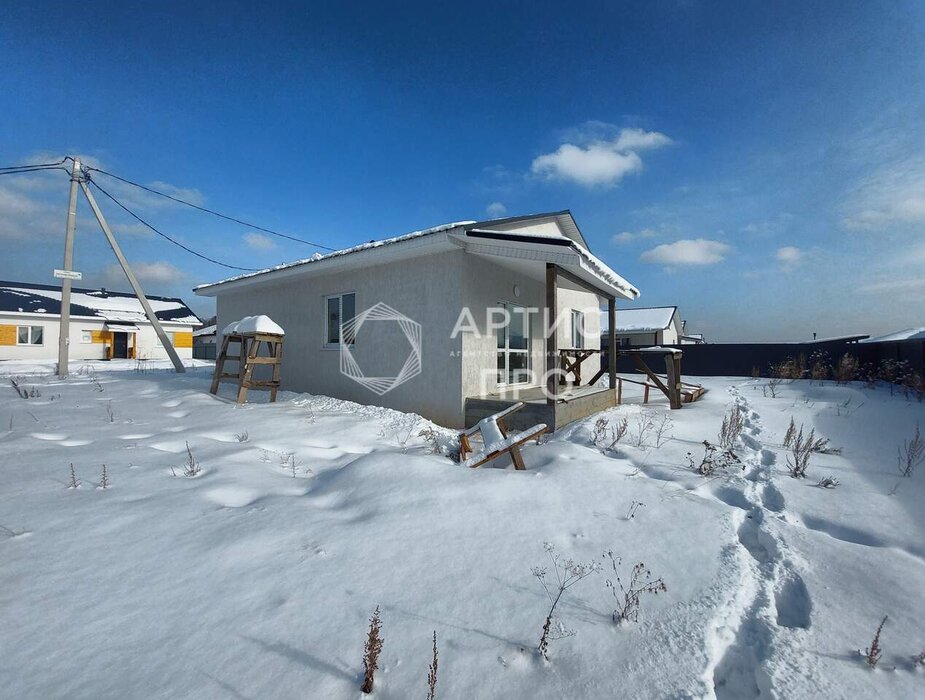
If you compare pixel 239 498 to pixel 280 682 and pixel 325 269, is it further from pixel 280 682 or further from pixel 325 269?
pixel 325 269

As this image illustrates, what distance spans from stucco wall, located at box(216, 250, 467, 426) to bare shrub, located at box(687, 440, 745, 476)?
3.51 metres

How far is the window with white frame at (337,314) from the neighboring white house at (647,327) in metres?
23.3

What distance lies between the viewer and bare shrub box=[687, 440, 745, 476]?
3.73 meters

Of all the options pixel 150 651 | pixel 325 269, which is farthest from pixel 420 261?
pixel 150 651

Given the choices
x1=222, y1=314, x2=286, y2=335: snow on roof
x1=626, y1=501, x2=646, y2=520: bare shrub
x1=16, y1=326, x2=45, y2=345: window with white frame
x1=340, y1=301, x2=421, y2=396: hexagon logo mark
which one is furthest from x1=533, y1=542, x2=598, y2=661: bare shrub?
x1=16, y1=326, x2=45, y2=345: window with white frame

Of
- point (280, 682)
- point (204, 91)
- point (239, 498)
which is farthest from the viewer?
point (204, 91)

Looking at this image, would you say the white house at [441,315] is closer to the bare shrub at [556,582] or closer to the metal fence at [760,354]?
the bare shrub at [556,582]

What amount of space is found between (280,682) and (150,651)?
0.55 metres

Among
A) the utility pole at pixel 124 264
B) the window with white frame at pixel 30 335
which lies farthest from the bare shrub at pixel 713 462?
the window with white frame at pixel 30 335

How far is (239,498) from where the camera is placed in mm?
2861

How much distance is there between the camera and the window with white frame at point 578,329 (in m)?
11.1

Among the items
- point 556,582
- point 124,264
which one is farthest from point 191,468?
point 124,264

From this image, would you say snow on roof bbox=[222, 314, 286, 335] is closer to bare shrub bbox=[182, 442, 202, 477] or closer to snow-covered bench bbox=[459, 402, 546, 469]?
bare shrub bbox=[182, 442, 202, 477]

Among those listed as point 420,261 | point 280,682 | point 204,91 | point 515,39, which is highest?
point 515,39
